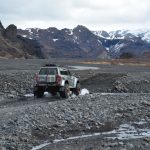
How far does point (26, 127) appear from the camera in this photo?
20484mm

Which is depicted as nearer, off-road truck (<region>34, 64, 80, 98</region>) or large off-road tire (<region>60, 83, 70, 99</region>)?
off-road truck (<region>34, 64, 80, 98</region>)

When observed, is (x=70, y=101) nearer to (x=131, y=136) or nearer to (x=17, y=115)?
(x=17, y=115)

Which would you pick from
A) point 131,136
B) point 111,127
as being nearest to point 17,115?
point 111,127

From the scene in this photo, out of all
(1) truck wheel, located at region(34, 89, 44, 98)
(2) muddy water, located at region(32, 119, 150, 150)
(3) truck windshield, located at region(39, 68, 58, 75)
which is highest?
(3) truck windshield, located at region(39, 68, 58, 75)

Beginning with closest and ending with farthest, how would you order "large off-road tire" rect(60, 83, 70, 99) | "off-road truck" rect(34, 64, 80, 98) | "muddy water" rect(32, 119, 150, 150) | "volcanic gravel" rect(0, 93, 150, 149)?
"muddy water" rect(32, 119, 150, 150)
"volcanic gravel" rect(0, 93, 150, 149)
"off-road truck" rect(34, 64, 80, 98)
"large off-road tire" rect(60, 83, 70, 99)

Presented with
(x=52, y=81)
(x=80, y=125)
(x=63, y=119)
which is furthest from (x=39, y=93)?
(x=80, y=125)

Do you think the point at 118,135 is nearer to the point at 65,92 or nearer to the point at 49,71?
the point at 65,92

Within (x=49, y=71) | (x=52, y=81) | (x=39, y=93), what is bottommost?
(x=39, y=93)

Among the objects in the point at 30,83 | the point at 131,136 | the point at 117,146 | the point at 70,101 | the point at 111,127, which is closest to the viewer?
the point at 117,146

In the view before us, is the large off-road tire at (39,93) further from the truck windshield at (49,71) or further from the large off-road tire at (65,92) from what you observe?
the large off-road tire at (65,92)

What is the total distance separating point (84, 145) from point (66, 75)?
1804 centimetres

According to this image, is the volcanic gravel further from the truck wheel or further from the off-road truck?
the truck wheel

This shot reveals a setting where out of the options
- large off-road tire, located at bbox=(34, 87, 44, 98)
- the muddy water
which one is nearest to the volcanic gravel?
the muddy water

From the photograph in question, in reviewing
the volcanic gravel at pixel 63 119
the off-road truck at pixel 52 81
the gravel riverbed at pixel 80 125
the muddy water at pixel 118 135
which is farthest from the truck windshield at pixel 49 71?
the muddy water at pixel 118 135
